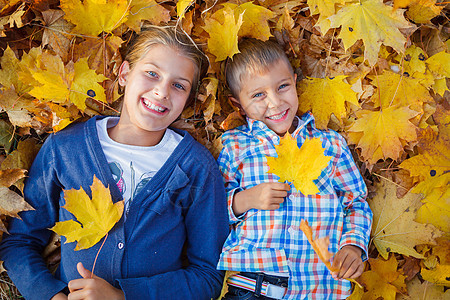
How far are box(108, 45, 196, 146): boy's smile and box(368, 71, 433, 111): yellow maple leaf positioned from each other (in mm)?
1048

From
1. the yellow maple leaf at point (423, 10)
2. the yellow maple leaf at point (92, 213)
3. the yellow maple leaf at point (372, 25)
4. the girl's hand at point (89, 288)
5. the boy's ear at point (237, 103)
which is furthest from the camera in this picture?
the boy's ear at point (237, 103)

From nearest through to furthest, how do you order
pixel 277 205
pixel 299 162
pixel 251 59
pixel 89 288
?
1. pixel 89 288
2. pixel 299 162
3. pixel 277 205
4. pixel 251 59

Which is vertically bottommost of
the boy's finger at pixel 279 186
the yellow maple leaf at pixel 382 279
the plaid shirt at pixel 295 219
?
the yellow maple leaf at pixel 382 279

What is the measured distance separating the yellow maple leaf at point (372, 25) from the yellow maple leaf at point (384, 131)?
0.34 m

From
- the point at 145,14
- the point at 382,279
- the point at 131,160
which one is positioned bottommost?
the point at 382,279

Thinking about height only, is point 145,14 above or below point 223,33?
above

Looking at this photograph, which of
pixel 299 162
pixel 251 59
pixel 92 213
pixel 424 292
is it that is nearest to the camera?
pixel 92 213

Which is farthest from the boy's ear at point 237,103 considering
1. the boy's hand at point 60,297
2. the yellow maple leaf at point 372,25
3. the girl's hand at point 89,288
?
the boy's hand at point 60,297

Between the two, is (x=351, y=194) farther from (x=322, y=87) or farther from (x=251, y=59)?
(x=251, y=59)

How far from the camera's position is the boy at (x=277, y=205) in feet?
6.64

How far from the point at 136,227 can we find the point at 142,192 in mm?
170

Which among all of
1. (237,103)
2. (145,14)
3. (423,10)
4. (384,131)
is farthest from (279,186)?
(423,10)

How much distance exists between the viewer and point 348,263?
200cm

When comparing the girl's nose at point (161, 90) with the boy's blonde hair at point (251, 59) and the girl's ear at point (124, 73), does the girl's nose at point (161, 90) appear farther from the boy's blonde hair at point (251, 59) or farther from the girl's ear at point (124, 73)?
the boy's blonde hair at point (251, 59)
